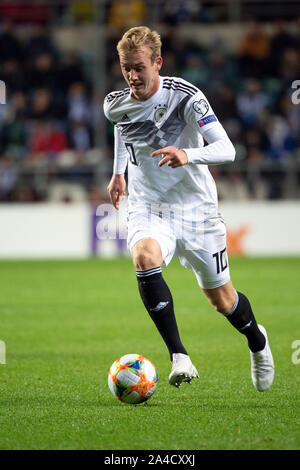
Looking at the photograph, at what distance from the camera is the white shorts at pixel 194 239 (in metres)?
5.45

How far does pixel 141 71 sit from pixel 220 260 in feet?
4.26

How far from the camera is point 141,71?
210 inches

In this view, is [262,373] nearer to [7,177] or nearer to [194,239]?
[194,239]

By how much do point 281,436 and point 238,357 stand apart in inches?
114

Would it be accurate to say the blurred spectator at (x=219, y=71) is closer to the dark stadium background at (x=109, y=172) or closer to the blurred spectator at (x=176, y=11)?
the dark stadium background at (x=109, y=172)

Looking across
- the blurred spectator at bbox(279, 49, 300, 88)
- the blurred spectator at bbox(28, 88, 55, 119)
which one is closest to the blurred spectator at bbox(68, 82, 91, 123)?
the blurred spectator at bbox(28, 88, 55, 119)

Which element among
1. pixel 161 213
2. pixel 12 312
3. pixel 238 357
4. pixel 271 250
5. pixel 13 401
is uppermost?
pixel 161 213

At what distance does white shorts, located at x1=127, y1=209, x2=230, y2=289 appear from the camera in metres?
5.45

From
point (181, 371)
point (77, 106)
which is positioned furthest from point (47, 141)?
point (181, 371)

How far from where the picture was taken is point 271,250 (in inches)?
677

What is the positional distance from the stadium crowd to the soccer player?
11.3 meters

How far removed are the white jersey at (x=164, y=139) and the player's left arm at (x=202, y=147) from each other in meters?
0.02
